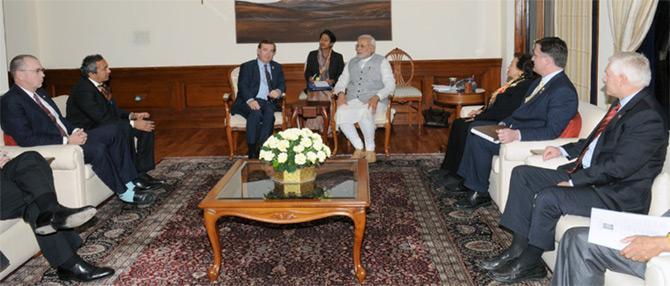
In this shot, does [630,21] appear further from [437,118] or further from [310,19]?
[310,19]

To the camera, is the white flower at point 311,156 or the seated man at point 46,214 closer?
the seated man at point 46,214

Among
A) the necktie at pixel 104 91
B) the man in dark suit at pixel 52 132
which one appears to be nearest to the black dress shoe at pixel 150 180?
the man in dark suit at pixel 52 132

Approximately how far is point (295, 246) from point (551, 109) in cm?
197

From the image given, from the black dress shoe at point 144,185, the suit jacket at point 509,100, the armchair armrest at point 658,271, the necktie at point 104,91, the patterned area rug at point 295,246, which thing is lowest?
the patterned area rug at point 295,246

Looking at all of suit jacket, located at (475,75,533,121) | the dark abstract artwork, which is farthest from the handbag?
suit jacket, located at (475,75,533,121)

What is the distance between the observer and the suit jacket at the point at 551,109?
483 cm

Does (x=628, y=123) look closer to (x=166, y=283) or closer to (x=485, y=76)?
(x=166, y=283)

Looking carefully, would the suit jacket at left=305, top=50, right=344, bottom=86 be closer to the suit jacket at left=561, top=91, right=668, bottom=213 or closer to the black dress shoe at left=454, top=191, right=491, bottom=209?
the black dress shoe at left=454, top=191, right=491, bottom=209

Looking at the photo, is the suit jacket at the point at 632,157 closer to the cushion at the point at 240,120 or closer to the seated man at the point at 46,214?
the seated man at the point at 46,214

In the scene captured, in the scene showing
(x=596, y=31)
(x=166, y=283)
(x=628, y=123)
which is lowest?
(x=166, y=283)

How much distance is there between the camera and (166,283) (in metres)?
3.95

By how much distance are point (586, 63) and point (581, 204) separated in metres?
3.22

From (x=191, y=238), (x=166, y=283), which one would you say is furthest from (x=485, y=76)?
(x=166, y=283)

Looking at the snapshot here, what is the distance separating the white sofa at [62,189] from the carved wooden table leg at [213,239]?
1.07 meters
